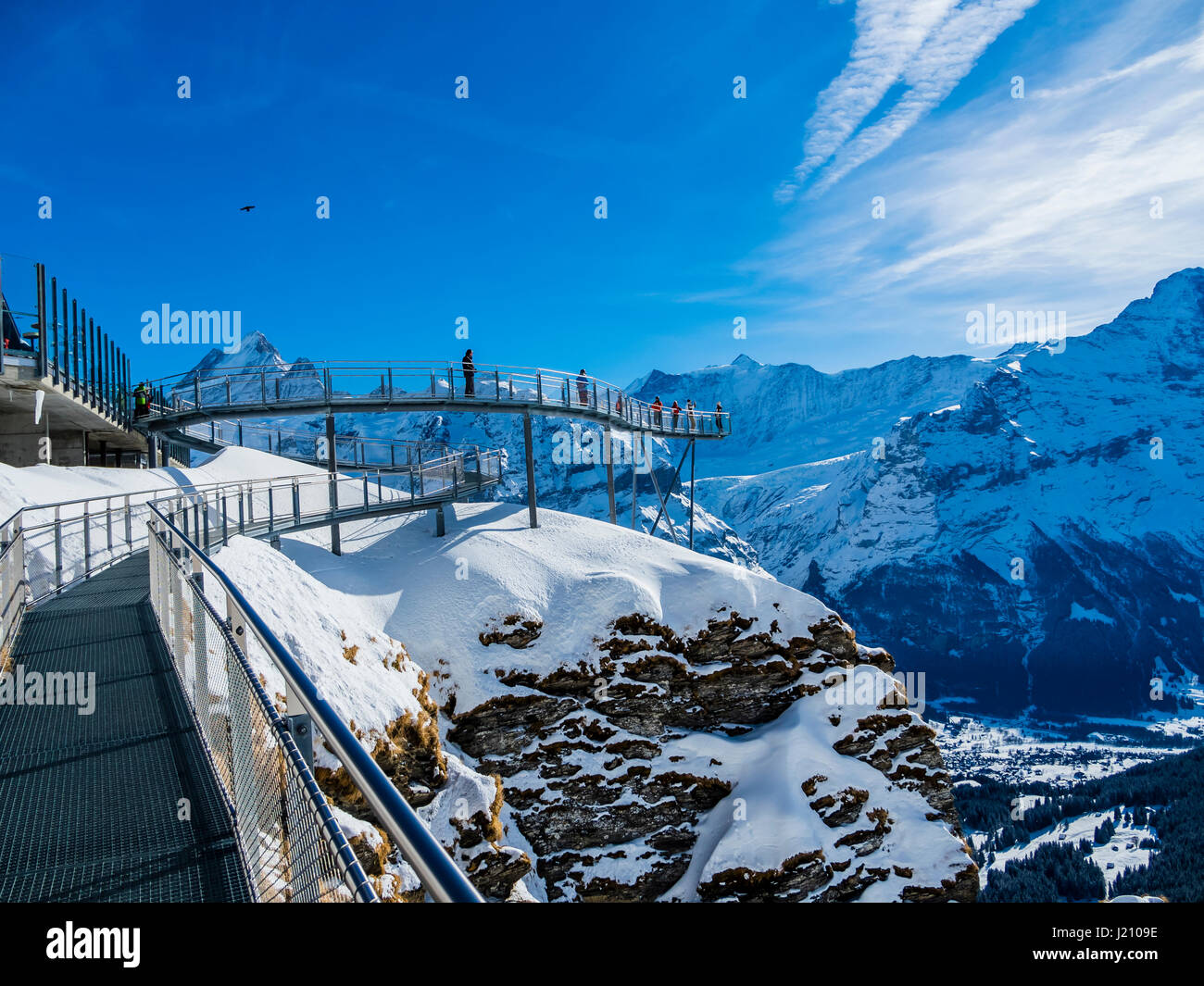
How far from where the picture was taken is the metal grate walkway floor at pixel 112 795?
3859mm

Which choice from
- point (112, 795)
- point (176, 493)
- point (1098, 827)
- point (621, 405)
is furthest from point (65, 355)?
point (1098, 827)

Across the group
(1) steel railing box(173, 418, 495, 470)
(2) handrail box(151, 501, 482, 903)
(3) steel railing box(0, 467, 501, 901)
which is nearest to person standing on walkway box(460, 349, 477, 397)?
(1) steel railing box(173, 418, 495, 470)

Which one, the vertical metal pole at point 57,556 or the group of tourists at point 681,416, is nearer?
the vertical metal pole at point 57,556

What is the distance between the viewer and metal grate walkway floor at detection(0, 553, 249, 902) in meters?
3.86

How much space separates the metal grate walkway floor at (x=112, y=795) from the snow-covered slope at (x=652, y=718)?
11929 mm

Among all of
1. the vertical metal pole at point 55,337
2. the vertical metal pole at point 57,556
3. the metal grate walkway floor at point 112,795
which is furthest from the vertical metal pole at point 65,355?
the metal grate walkway floor at point 112,795

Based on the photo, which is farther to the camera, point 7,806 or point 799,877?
point 799,877

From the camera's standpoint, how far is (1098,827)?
140875 millimetres

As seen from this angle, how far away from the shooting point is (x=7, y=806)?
4.63 m

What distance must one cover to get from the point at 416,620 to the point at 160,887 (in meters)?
20.7

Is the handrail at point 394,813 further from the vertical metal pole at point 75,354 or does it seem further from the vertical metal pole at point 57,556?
the vertical metal pole at point 75,354
